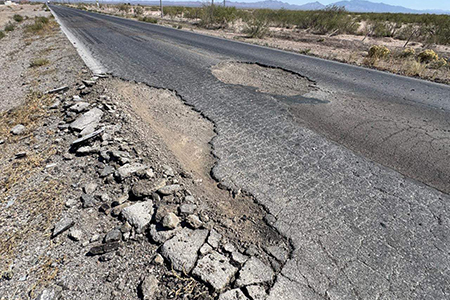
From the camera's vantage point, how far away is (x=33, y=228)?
2.08 m

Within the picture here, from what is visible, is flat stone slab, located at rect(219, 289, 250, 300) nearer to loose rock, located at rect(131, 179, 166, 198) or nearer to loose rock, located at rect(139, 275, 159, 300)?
loose rock, located at rect(139, 275, 159, 300)

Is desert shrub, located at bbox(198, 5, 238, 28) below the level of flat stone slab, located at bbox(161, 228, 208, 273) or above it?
above

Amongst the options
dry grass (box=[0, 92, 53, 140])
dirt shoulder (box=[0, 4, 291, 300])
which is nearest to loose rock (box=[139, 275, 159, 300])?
dirt shoulder (box=[0, 4, 291, 300])

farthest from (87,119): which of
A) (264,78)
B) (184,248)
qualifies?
(264,78)

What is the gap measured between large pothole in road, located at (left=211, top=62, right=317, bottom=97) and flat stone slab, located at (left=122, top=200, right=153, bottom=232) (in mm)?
4051

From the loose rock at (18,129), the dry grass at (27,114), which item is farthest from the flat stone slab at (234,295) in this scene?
the loose rock at (18,129)

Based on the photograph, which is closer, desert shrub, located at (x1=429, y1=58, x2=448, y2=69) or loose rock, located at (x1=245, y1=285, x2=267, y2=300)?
loose rock, located at (x1=245, y1=285, x2=267, y2=300)

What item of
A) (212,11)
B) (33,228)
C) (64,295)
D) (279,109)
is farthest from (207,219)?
(212,11)

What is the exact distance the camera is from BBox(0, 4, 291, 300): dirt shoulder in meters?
1.67

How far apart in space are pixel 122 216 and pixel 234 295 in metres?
1.21

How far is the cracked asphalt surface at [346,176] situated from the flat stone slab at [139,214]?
2.93ft

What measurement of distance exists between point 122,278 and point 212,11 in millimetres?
29124

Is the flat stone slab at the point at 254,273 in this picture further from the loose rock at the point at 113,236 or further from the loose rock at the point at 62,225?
the loose rock at the point at 62,225

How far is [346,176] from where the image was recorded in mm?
2850
